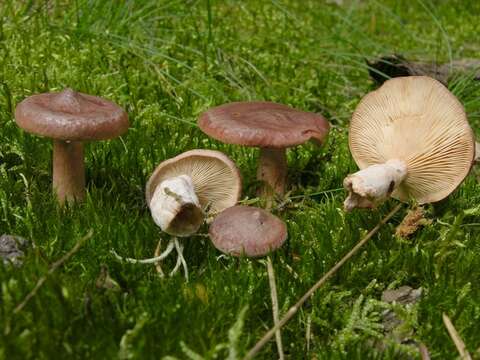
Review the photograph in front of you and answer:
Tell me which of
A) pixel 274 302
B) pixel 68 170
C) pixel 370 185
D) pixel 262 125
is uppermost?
pixel 262 125

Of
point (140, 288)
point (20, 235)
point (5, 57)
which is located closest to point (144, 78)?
point (5, 57)

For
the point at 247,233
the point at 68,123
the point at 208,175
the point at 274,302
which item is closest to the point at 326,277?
the point at 274,302

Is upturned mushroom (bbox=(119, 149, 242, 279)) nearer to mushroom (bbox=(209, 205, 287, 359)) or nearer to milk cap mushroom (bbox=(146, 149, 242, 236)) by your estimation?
milk cap mushroom (bbox=(146, 149, 242, 236))

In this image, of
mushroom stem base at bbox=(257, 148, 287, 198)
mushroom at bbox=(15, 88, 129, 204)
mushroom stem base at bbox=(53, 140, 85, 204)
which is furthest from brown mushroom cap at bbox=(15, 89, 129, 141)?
mushroom stem base at bbox=(257, 148, 287, 198)

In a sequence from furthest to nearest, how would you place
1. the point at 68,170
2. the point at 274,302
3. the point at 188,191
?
the point at 68,170 → the point at 188,191 → the point at 274,302

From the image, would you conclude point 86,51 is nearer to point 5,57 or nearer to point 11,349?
point 5,57

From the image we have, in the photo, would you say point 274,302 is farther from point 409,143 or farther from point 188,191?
point 409,143

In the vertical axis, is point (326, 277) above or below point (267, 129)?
below
